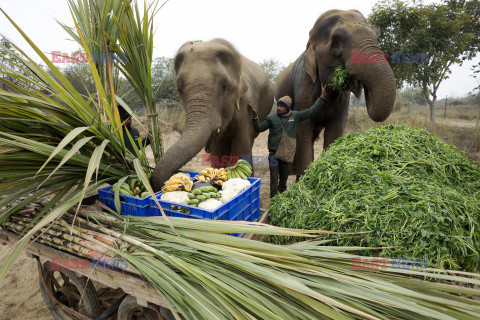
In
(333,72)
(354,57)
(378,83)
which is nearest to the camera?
(378,83)

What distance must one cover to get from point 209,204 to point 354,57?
9.60 ft

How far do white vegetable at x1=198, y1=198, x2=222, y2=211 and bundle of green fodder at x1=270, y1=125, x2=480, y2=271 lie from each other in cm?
60

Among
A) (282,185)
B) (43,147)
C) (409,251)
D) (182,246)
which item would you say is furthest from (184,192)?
(282,185)

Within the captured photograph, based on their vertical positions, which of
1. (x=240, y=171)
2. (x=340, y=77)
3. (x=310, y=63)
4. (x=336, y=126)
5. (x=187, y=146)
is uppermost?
(x=310, y=63)

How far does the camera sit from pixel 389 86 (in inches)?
134

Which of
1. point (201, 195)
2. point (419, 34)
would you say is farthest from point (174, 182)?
point (419, 34)

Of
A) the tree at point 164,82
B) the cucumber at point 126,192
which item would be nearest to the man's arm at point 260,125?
the cucumber at point 126,192

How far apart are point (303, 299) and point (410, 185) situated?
121cm

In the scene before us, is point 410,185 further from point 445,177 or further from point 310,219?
point 310,219

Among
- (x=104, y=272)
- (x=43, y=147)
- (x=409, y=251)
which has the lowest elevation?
(x=104, y=272)

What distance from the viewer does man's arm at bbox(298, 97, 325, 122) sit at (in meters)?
3.98

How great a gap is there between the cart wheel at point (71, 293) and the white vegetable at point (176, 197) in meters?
0.95

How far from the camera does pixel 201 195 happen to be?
2.09 meters

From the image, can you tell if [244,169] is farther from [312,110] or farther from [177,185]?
[312,110]
